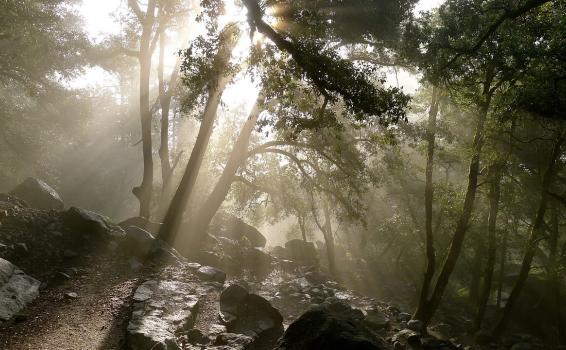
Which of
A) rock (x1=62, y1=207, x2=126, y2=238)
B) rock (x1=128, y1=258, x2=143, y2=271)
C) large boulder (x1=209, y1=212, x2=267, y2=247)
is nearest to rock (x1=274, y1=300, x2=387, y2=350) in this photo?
rock (x1=128, y1=258, x2=143, y2=271)

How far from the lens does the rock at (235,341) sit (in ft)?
22.9

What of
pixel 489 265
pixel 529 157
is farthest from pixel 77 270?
pixel 529 157

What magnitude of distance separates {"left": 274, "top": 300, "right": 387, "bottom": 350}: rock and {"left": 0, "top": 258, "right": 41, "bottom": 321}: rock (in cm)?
449

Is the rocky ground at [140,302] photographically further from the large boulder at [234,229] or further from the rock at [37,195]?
the large boulder at [234,229]

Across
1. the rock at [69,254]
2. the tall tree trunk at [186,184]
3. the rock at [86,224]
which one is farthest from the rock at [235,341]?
the tall tree trunk at [186,184]

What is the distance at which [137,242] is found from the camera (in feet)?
37.3

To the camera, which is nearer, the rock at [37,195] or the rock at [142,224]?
the rock at [142,224]

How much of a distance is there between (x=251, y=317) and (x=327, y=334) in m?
3.68

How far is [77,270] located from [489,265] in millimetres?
14304

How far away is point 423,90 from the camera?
15438 millimetres

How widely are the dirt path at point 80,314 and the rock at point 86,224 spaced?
4.94ft

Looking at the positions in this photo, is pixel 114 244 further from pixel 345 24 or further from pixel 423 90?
pixel 423 90

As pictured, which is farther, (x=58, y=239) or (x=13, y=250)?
(x=58, y=239)

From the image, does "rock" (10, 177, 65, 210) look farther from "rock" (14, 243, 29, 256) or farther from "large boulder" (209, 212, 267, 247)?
"large boulder" (209, 212, 267, 247)
